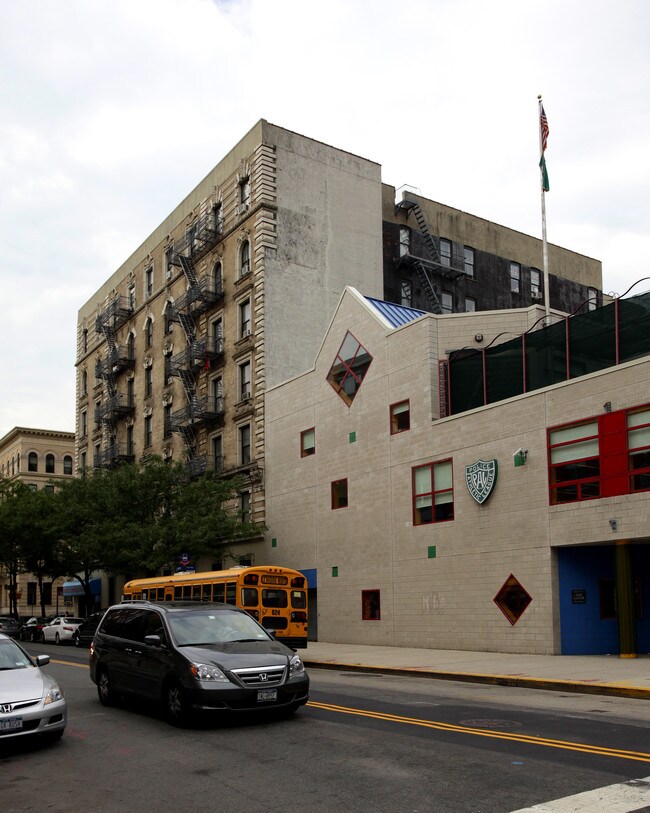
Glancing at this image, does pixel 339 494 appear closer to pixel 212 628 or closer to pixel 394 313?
pixel 394 313

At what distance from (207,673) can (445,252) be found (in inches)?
1669

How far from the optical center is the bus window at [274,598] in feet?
86.2

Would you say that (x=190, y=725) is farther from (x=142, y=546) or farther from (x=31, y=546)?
(x=31, y=546)

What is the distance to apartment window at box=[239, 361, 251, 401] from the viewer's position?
42656mm

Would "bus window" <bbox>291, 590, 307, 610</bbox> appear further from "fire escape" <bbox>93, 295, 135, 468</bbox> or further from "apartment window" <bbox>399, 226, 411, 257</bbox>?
"fire escape" <bbox>93, 295, 135, 468</bbox>

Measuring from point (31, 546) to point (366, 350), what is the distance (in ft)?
87.4

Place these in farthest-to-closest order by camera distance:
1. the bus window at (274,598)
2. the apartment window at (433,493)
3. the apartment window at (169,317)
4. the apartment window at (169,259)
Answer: the apartment window at (169,259) → the apartment window at (169,317) → the apartment window at (433,493) → the bus window at (274,598)

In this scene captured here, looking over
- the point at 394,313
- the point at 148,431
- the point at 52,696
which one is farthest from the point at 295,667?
the point at 148,431

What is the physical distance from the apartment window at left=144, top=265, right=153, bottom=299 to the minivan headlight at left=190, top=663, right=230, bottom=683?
45.0 metres

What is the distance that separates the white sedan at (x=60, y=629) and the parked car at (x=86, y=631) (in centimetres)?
86

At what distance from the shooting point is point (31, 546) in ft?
166

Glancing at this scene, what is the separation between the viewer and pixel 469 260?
172 ft

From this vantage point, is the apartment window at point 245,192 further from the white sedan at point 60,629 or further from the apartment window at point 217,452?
the white sedan at point 60,629

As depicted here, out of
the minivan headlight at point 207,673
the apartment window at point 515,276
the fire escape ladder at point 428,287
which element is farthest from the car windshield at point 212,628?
the apartment window at point 515,276
